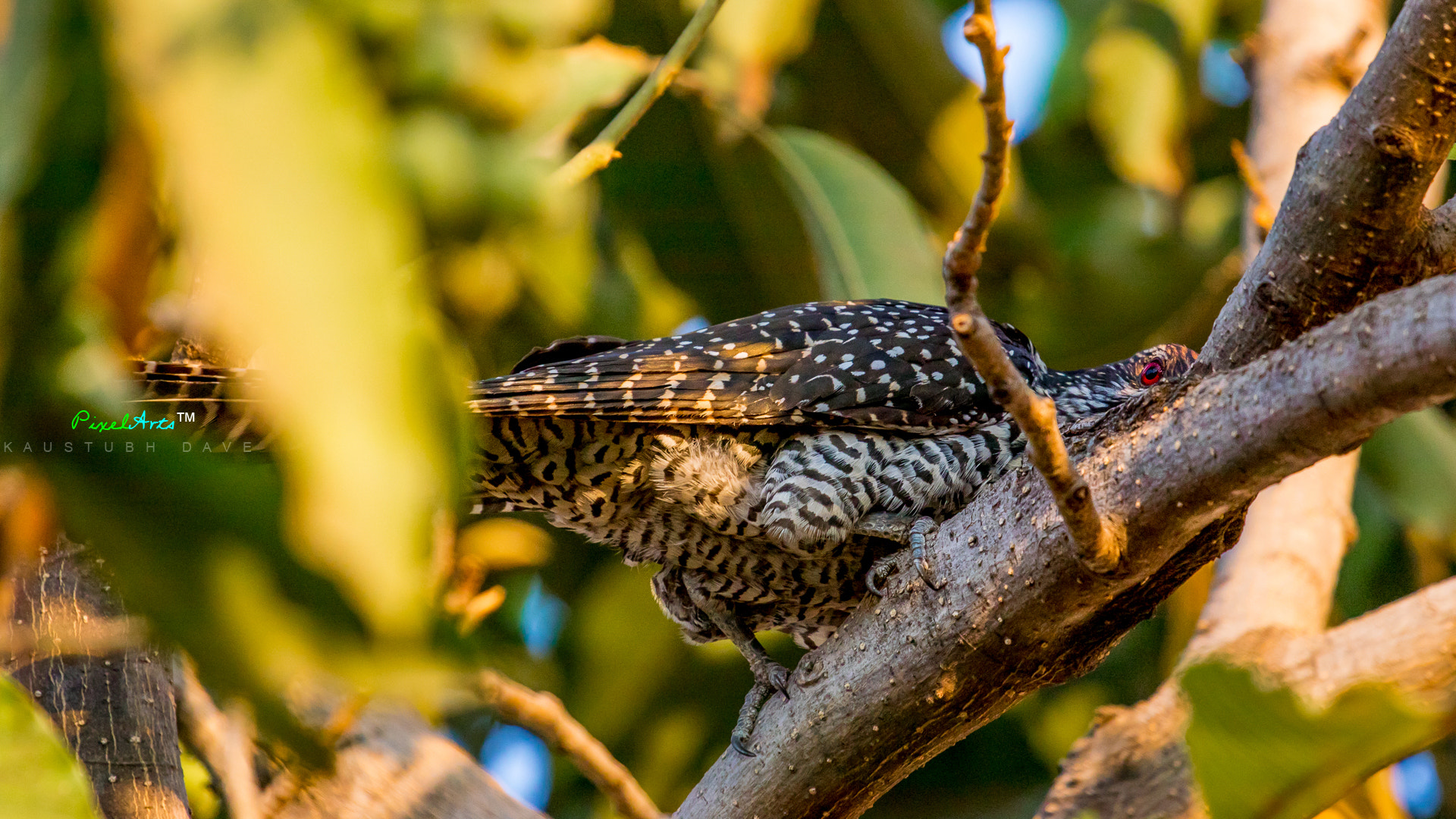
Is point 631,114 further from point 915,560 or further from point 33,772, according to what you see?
point 33,772

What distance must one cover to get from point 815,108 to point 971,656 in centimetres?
423

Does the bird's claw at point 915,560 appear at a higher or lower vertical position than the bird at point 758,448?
lower

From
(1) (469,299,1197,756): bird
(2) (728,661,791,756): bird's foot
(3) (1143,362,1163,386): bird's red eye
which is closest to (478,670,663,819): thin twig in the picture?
(1) (469,299,1197,756): bird

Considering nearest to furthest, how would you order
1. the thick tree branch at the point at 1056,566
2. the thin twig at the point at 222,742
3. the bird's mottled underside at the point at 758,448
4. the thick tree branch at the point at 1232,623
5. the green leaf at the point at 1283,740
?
the green leaf at the point at 1283,740, the thick tree branch at the point at 1056,566, the thin twig at the point at 222,742, the bird's mottled underside at the point at 758,448, the thick tree branch at the point at 1232,623

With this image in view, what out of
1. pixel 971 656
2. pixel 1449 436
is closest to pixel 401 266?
pixel 971 656

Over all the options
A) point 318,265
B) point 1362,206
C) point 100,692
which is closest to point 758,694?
point 100,692

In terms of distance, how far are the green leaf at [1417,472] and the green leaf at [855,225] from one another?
175cm

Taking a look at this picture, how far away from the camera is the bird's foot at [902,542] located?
240 cm

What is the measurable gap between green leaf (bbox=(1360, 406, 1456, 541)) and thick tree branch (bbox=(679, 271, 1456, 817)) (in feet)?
8.16

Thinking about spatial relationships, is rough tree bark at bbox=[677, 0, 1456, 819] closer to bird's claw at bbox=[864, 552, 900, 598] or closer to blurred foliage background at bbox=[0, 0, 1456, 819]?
bird's claw at bbox=[864, 552, 900, 598]

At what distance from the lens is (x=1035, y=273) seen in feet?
19.0

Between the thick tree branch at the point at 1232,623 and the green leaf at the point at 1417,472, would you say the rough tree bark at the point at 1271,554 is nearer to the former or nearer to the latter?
the thick tree branch at the point at 1232,623

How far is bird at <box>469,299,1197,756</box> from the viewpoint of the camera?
2871 mm

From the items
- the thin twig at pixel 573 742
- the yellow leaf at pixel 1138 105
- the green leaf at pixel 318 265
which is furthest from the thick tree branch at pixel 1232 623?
the green leaf at pixel 318 265
